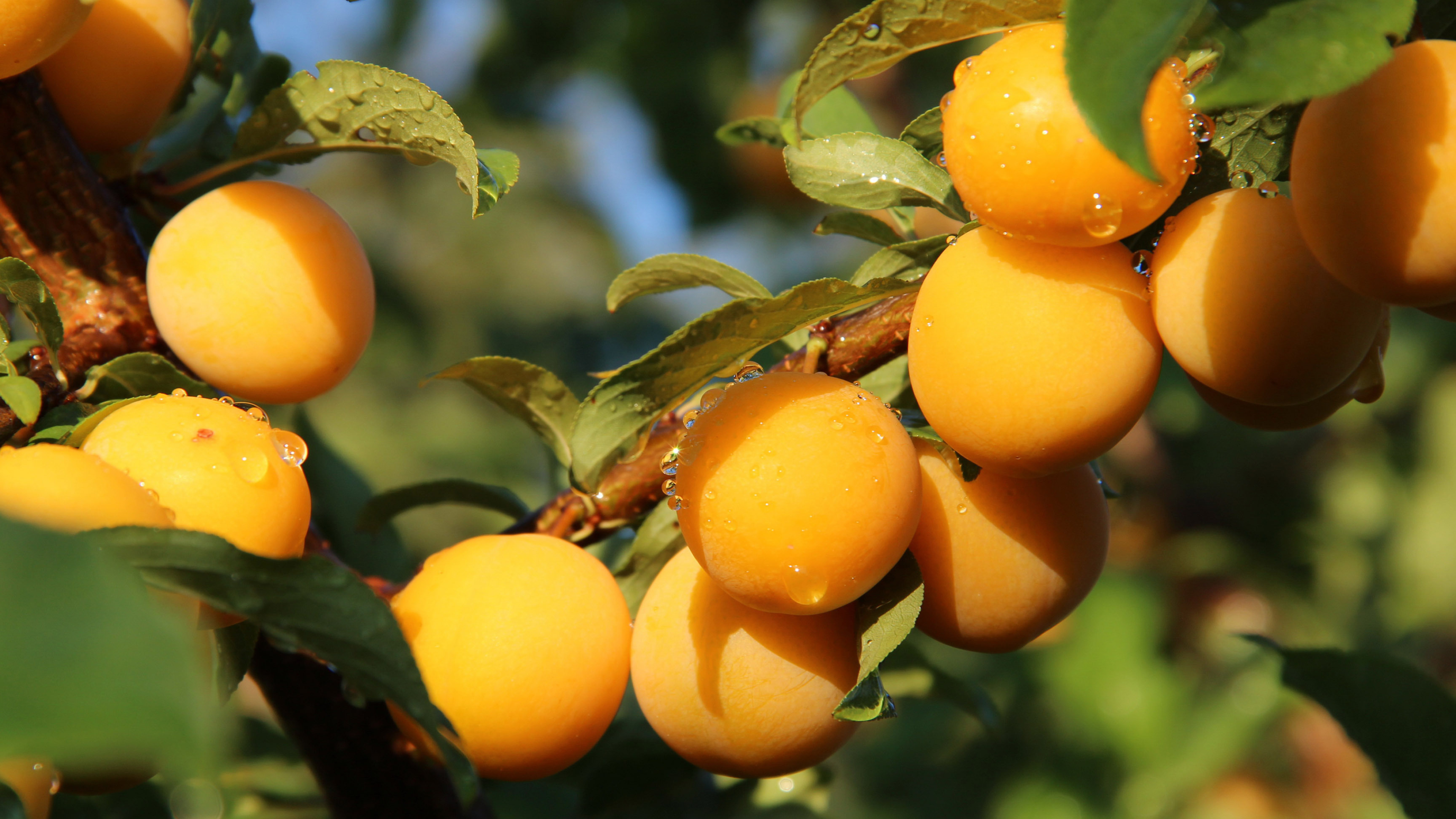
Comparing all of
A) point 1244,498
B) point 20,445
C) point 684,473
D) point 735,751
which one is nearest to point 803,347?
point 684,473

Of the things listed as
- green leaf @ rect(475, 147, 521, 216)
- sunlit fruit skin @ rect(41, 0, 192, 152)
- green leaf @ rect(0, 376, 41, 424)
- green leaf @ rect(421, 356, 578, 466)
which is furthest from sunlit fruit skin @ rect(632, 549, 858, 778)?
sunlit fruit skin @ rect(41, 0, 192, 152)

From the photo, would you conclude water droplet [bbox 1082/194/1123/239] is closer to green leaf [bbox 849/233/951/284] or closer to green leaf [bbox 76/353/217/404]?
green leaf [bbox 849/233/951/284]

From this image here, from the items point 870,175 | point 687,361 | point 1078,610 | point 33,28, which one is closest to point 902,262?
point 870,175

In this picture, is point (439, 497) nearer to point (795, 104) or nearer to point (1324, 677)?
point (795, 104)

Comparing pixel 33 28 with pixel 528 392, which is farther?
pixel 528 392

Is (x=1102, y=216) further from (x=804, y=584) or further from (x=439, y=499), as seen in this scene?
(x=439, y=499)

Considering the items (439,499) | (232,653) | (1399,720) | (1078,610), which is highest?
(232,653)
